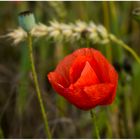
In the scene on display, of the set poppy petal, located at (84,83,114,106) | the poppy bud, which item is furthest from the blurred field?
poppy petal, located at (84,83,114,106)

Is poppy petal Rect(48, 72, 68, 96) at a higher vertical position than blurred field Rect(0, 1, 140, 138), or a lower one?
higher

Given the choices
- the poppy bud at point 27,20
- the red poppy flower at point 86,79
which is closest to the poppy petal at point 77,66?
the red poppy flower at point 86,79

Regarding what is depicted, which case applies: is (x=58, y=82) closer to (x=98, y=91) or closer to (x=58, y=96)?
(x=98, y=91)

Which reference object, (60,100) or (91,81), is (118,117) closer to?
(60,100)

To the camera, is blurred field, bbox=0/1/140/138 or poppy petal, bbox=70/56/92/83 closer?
poppy petal, bbox=70/56/92/83

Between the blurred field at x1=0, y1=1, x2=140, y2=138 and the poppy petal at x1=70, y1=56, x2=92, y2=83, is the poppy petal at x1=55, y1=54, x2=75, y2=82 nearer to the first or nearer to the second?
the poppy petal at x1=70, y1=56, x2=92, y2=83

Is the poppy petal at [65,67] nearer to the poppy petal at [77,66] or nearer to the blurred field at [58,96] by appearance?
the poppy petal at [77,66]

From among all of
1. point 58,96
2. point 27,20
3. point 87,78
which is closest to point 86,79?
point 87,78
